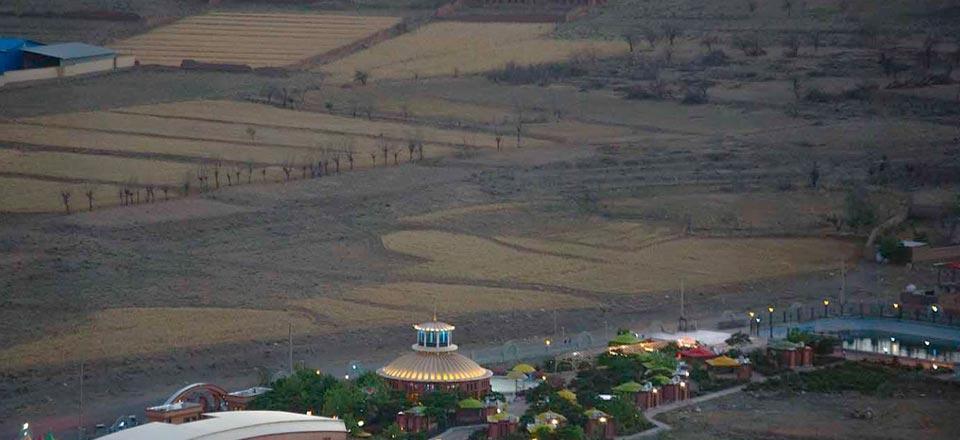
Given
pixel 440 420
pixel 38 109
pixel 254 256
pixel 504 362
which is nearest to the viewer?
pixel 440 420

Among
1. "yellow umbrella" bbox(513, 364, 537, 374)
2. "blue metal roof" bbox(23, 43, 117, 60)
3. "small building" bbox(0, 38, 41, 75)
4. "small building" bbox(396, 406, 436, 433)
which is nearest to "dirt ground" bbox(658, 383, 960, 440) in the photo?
"yellow umbrella" bbox(513, 364, 537, 374)

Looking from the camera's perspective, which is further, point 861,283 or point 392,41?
point 392,41

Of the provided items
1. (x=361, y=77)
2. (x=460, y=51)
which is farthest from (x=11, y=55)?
(x=460, y=51)

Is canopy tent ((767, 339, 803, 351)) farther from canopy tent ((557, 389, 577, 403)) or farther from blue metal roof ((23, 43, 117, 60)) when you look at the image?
blue metal roof ((23, 43, 117, 60))

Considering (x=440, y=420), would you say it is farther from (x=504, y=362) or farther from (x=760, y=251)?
(x=760, y=251)

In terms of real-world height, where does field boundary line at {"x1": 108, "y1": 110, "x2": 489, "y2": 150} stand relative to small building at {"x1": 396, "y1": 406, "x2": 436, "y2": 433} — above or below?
above

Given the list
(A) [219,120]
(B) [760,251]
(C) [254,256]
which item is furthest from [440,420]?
(A) [219,120]

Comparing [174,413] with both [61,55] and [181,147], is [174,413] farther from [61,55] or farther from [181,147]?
[61,55]

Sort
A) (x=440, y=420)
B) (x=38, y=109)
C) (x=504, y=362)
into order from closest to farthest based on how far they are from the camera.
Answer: (x=440, y=420) < (x=504, y=362) < (x=38, y=109)
